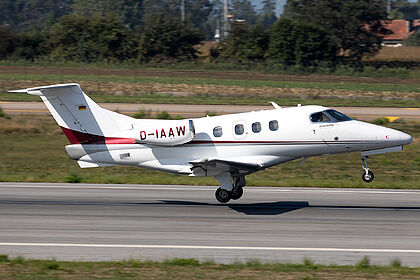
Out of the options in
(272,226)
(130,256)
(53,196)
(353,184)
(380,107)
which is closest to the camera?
(130,256)

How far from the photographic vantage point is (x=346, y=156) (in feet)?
101

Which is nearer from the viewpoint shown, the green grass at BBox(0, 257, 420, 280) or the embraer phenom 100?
the green grass at BBox(0, 257, 420, 280)

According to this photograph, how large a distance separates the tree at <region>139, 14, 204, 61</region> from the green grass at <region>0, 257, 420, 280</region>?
68.3m

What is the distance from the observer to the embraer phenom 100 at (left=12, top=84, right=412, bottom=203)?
787 inches

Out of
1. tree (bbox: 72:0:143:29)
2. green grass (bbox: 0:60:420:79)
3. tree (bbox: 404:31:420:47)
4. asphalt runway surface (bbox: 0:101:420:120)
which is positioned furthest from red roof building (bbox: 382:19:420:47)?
asphalt runway surface (bbox: 0:101:420:120)

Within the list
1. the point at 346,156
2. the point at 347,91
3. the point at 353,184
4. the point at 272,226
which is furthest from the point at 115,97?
the point at 272,226

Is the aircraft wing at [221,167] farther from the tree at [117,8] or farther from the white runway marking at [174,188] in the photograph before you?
the tree at [117,8]

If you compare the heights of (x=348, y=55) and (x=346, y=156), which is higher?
(x=348, y=55)

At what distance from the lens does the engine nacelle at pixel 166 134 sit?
19.9 m

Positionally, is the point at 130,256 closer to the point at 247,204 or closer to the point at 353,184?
the point at 247,204

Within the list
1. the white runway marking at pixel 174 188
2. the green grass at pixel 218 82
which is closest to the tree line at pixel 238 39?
the green grass at pixel 218 82

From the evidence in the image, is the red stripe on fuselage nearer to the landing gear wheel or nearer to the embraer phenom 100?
the embraer phenom 100

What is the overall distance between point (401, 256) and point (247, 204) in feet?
21.8

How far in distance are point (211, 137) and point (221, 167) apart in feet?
3.84
